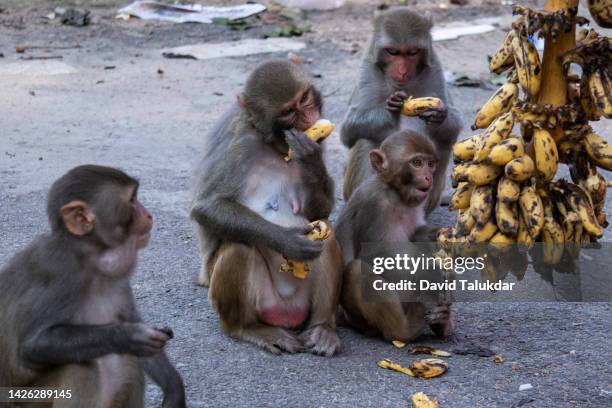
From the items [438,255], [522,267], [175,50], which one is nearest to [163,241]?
[438,255]

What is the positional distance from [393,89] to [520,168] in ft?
9.07

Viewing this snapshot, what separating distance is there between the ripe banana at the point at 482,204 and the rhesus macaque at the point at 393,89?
2139 mm

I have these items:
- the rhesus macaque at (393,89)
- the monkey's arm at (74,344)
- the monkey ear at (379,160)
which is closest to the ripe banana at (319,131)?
the monkey ear at (379,160)

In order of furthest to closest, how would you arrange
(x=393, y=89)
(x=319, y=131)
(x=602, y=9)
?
(x=393, y=89) < (x=319, y=131) < (x=602, y=9)

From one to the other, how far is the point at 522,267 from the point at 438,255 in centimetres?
72

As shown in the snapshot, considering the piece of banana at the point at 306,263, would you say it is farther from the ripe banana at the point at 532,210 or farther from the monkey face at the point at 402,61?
the monkey face at the point at 402,61

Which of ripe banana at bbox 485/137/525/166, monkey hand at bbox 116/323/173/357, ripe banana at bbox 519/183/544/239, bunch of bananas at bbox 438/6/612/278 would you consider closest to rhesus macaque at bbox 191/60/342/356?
bunch of bananas at bbox 438/6/612/278

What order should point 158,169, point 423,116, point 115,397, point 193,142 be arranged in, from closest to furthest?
point 115,397 < point 423,116 < point 158,169 < point 193,142

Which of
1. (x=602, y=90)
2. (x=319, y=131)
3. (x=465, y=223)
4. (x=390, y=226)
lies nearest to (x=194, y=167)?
(x=319, y=131)

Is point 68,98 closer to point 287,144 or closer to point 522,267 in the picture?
point 287,144

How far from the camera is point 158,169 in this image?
29.4 ft

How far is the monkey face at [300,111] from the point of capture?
568 cm

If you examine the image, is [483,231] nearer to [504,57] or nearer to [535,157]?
[535,157]

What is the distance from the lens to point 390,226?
19.7ft
